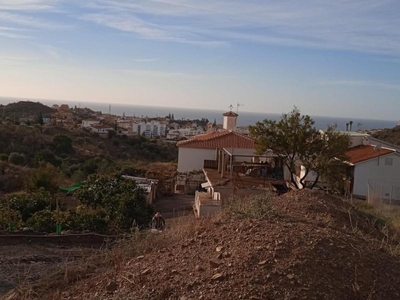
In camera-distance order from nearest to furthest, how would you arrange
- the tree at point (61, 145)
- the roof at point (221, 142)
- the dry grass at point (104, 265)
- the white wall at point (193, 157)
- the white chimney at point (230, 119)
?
1. the dry grass at point (104, 265)
2. the roof at point (221, 142)
3. the white wall at point (193, 157)
4. the white chimney at point (230, 119)
5. the tree at point (61, 145)

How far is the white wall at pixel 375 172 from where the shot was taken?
23328 mm

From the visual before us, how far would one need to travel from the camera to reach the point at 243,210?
7.02 m

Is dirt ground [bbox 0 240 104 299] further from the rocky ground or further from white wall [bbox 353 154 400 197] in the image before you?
Answer: white wall [bbox 353 154 400 197]

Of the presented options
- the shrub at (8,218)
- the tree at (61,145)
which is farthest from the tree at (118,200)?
the tree at (61,145)

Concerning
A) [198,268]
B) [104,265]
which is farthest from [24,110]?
[198,268]

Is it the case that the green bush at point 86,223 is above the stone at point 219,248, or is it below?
below

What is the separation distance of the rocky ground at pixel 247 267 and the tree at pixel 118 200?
683 centimetres

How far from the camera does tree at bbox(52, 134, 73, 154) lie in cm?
4184

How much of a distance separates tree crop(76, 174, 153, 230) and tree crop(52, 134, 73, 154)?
25.9m

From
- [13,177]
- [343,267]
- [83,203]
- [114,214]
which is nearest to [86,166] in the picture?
[13,177]

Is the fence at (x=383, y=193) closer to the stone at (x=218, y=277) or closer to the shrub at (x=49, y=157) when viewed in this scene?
the stone at (x=218, y=277)

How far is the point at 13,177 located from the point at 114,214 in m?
14.2

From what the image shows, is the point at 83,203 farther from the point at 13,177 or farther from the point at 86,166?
the point at 86,166

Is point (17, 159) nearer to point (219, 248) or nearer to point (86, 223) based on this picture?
point (86, 223)
